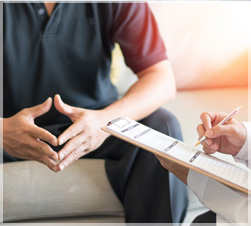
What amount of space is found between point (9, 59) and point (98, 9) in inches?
10.8

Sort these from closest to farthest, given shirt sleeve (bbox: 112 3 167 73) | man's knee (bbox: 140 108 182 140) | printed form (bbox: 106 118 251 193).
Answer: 1. printed form (bbox: 106 118 251 193)
2. man's knee (bbox: 140 108 182 140)
3. shirt sleeve (bbox: 112 3 167 73)

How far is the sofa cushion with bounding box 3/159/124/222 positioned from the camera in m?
0.79

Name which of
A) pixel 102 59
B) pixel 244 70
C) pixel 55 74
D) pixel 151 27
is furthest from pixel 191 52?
pixel 55 74

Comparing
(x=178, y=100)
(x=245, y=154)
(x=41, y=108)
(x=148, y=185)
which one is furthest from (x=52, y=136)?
(x=178, y=100)

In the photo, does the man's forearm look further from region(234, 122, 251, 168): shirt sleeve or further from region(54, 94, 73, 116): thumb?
region(234, 122, 251, 168): shirt sleeve

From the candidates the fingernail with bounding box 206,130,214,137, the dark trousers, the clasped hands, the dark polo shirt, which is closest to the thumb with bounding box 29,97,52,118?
the clasped hands

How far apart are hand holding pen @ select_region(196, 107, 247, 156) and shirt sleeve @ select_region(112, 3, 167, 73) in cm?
36

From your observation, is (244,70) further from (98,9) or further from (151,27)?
(98,9)

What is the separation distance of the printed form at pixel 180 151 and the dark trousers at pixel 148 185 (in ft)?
0.73

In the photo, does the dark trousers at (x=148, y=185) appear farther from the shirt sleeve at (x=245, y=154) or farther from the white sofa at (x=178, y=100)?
the shirt sleeve at (x=245, y=154)

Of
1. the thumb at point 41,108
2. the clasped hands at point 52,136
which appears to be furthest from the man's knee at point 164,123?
the thumb at point 41,108

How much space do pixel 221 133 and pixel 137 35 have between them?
18.5 inches

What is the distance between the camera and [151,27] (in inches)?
37.8

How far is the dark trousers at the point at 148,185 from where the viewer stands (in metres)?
0.78
